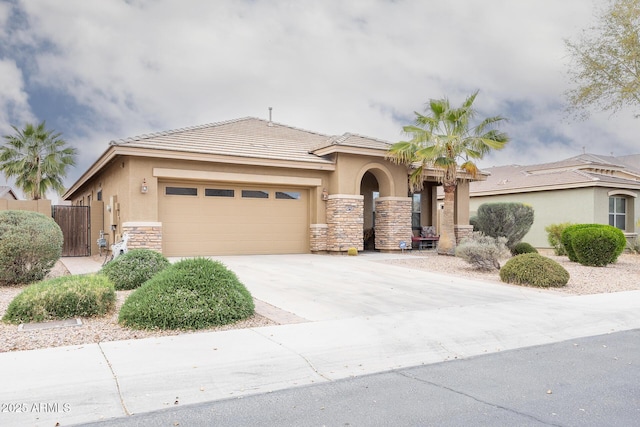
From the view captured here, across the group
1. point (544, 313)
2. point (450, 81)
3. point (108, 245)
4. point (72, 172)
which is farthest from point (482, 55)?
point (72, 172)

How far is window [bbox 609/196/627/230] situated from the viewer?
24.9m

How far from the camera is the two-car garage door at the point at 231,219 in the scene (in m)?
16.4

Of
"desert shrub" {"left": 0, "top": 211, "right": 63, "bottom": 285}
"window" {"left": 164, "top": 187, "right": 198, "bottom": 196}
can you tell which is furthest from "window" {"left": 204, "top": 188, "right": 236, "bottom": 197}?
"desert shrub" {"left": 0, "top": 211, "right": 63, "bottom": 285}

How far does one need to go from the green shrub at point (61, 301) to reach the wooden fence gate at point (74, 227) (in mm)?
12383

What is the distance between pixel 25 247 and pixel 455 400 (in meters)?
9.20

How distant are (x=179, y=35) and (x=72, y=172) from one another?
16.7 meters

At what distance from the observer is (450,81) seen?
23.2 meters

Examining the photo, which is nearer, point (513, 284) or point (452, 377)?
point (452, 377)

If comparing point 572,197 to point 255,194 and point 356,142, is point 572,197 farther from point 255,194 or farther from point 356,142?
point 255,194

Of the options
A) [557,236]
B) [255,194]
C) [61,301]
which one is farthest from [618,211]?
[61,301]

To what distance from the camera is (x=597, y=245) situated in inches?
599

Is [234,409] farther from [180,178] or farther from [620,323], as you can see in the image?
[180,178]

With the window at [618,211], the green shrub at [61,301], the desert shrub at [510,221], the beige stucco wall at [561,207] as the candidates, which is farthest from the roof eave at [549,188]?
the green shrub at [61,301]

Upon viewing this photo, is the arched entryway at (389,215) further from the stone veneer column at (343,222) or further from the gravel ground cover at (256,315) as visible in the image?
the gravel ground cover at (256,315)
